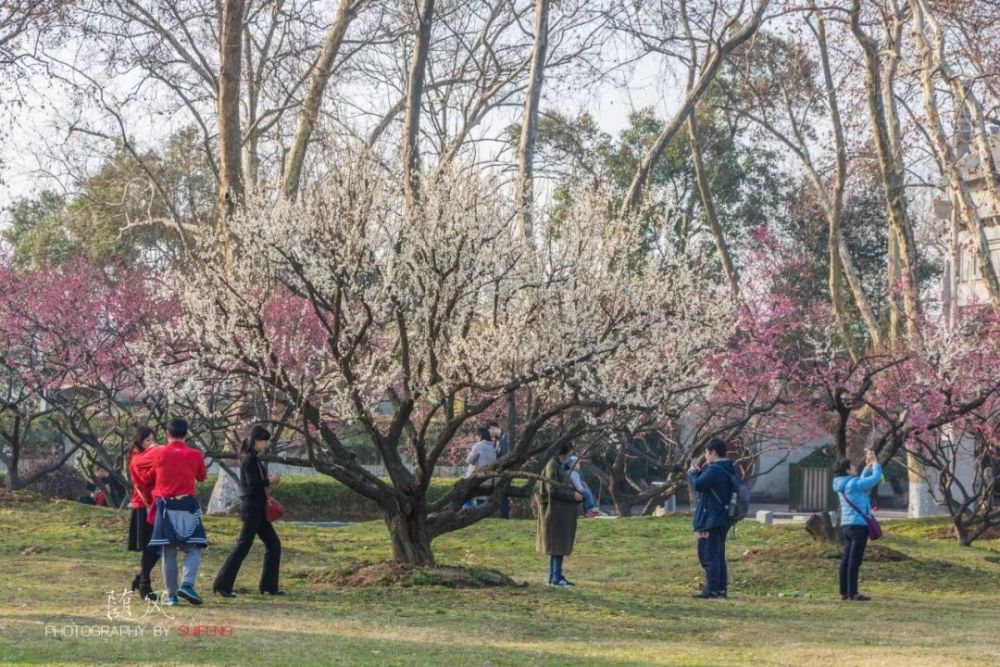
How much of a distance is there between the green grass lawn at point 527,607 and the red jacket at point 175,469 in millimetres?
911

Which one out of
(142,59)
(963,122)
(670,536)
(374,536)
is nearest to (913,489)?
(963,122)

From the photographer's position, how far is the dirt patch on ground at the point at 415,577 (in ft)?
43.6

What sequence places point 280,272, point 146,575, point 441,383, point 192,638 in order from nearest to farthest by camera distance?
point 192,638, point 146,575, point 441,383, point 280,272

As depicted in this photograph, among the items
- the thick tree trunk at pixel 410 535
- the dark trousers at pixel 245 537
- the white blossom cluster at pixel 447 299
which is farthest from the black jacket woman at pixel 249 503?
the thick tree trunk at pixel 410 535

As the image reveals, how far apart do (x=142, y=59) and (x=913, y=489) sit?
667 inches

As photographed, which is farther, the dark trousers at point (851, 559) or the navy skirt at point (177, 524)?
the dark trousers at point (851, 559)

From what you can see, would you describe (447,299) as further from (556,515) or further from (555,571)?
(555,571)

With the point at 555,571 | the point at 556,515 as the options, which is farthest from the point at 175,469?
the point at 555,571

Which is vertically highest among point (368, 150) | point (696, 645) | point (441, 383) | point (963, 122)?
point (963, 122)

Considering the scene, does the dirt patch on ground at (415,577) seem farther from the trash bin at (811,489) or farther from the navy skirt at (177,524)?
the trash bin at (811,489)

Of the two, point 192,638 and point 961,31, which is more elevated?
point 961,31

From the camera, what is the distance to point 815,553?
55.1ft

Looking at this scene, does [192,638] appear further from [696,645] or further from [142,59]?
[142,59]

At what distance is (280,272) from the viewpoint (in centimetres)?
1444
